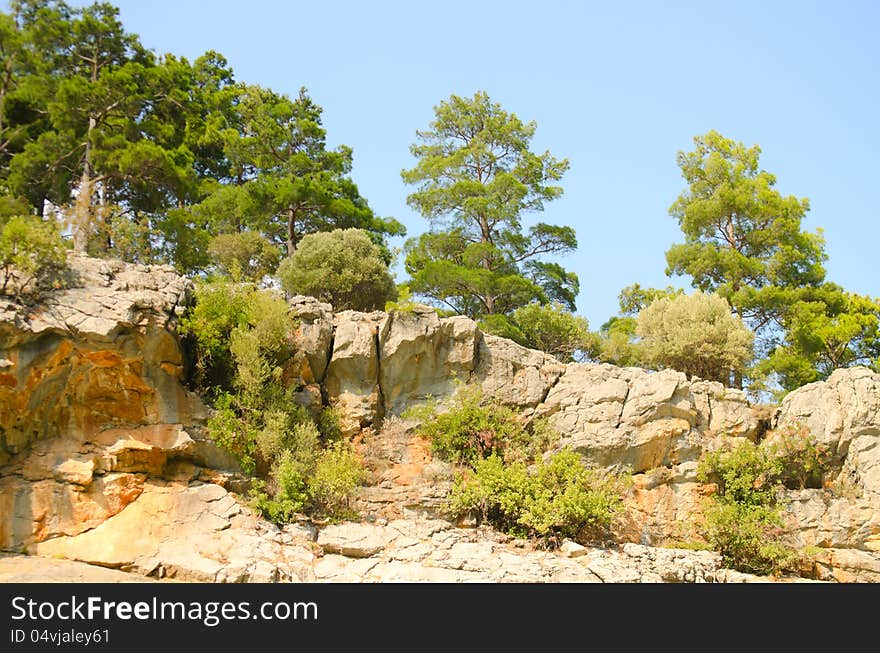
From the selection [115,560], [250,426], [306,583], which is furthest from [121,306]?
[306,583]

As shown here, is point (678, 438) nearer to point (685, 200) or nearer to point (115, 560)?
point (115, 560)

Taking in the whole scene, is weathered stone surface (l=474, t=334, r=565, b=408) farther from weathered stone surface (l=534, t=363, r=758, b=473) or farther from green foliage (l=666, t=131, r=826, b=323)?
green foliage (l=666, t=131, r=826, b=323)

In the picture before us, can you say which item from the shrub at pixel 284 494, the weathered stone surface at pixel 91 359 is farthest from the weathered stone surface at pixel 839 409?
the weathered stone surface at pixel 91 359

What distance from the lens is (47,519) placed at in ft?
47.0

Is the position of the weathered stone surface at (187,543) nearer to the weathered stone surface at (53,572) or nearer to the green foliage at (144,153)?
the weathered stone surface at (53,572)

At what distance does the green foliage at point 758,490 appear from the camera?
55.3 feet

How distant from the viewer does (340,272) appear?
22.2m

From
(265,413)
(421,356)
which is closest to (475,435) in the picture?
(421,356)

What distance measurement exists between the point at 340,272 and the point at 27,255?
8.45 meters

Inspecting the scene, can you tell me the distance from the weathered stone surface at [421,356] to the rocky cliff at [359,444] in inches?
1.5

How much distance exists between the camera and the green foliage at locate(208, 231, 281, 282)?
24.1 metres

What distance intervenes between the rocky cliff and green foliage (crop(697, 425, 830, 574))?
0.41 meters

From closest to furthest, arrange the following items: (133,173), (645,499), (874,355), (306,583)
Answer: (306,583)
(645,499)
(133,173)
(874,355)

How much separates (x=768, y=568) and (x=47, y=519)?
13499 millimetres
